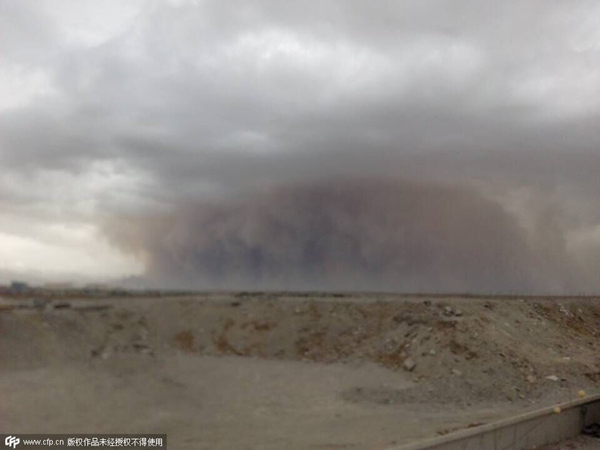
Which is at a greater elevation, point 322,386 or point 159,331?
point 159,331

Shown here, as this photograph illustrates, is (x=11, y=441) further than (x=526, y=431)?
No

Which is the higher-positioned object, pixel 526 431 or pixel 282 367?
pixel 282 367

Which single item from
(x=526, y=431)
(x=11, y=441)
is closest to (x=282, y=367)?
(x=526, y=431)

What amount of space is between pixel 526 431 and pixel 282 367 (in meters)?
16.9

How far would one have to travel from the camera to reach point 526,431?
17359 millimetres

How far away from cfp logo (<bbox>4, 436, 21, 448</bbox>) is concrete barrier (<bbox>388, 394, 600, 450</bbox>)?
8.88m

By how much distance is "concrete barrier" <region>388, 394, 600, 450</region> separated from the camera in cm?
1458

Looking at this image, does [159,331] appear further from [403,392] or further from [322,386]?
[403,392]

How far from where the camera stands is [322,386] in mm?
29703

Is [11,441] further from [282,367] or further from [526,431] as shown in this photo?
[282,367]

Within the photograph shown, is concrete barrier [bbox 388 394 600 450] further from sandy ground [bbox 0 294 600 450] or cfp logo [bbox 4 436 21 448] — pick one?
cfp logo [bbox 4 436 21 448]

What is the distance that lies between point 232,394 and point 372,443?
8126 millimetres

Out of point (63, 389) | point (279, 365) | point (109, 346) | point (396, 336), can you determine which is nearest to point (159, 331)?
point (109, 346)

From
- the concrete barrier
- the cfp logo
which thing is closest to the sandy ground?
the cfp logo
